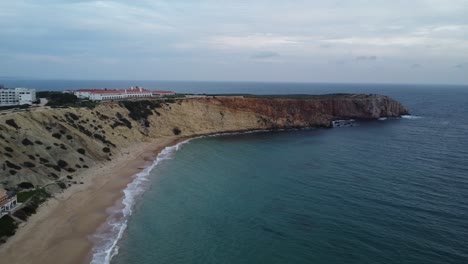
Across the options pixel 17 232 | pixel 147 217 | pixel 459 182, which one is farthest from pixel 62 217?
pixel 459 182

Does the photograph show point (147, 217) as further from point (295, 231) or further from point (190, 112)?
point (190, 112)

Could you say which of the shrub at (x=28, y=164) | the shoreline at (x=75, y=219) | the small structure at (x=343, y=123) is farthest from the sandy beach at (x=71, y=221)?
the small structure at (x=343, y=123)

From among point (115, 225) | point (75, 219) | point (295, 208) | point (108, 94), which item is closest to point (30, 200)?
point (75, 219)

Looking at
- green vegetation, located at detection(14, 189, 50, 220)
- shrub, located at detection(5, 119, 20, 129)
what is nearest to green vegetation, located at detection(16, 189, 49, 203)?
green vegetation, located at detection(14, 189, 50, 220)

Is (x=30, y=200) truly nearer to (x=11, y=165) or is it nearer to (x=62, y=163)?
(x=11, y=165)

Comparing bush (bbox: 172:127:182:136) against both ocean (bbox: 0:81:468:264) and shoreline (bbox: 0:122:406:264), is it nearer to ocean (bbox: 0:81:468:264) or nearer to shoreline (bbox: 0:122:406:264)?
ocean (bbox: 0:81:468:264)
